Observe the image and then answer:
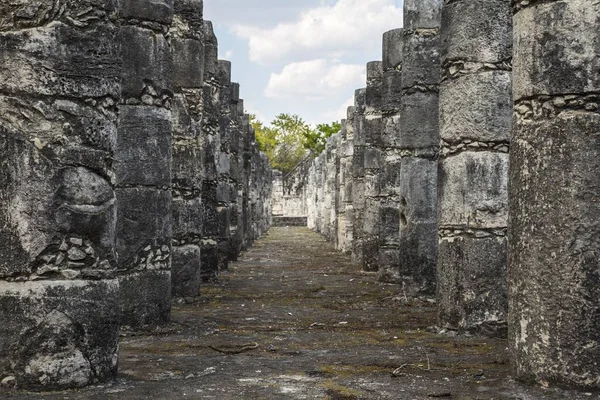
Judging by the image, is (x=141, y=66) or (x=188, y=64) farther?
(x=188, y=64)

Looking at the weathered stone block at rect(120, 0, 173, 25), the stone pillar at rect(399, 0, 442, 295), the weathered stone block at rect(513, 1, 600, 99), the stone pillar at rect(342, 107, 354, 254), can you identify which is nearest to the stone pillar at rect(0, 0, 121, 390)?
the weathered stone block at rect(120, 0, 173, 25)

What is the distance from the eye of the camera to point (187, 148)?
10.6m

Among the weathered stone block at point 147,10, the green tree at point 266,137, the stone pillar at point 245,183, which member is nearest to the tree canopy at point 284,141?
the green tree at point 266,137

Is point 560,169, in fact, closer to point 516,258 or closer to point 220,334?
point 516,258

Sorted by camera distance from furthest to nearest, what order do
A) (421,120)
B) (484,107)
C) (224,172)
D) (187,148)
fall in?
(224,172)
(421,120)
(187,148)
(484,107)

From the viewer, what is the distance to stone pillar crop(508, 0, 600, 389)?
516cm

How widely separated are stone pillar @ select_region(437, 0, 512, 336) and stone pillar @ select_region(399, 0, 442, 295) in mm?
2563

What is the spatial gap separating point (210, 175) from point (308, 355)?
6617 millimetres

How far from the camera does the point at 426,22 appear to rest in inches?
444

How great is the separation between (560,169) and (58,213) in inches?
124

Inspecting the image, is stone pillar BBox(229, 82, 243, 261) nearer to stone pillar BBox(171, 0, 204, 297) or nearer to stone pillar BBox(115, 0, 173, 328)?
stone pillar BBox(171, 0, 204, 297)

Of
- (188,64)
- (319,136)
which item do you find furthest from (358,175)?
(319,136)

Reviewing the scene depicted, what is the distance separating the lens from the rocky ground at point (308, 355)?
5.30 meters

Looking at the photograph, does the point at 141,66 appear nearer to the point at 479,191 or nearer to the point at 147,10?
the point at 147,10
